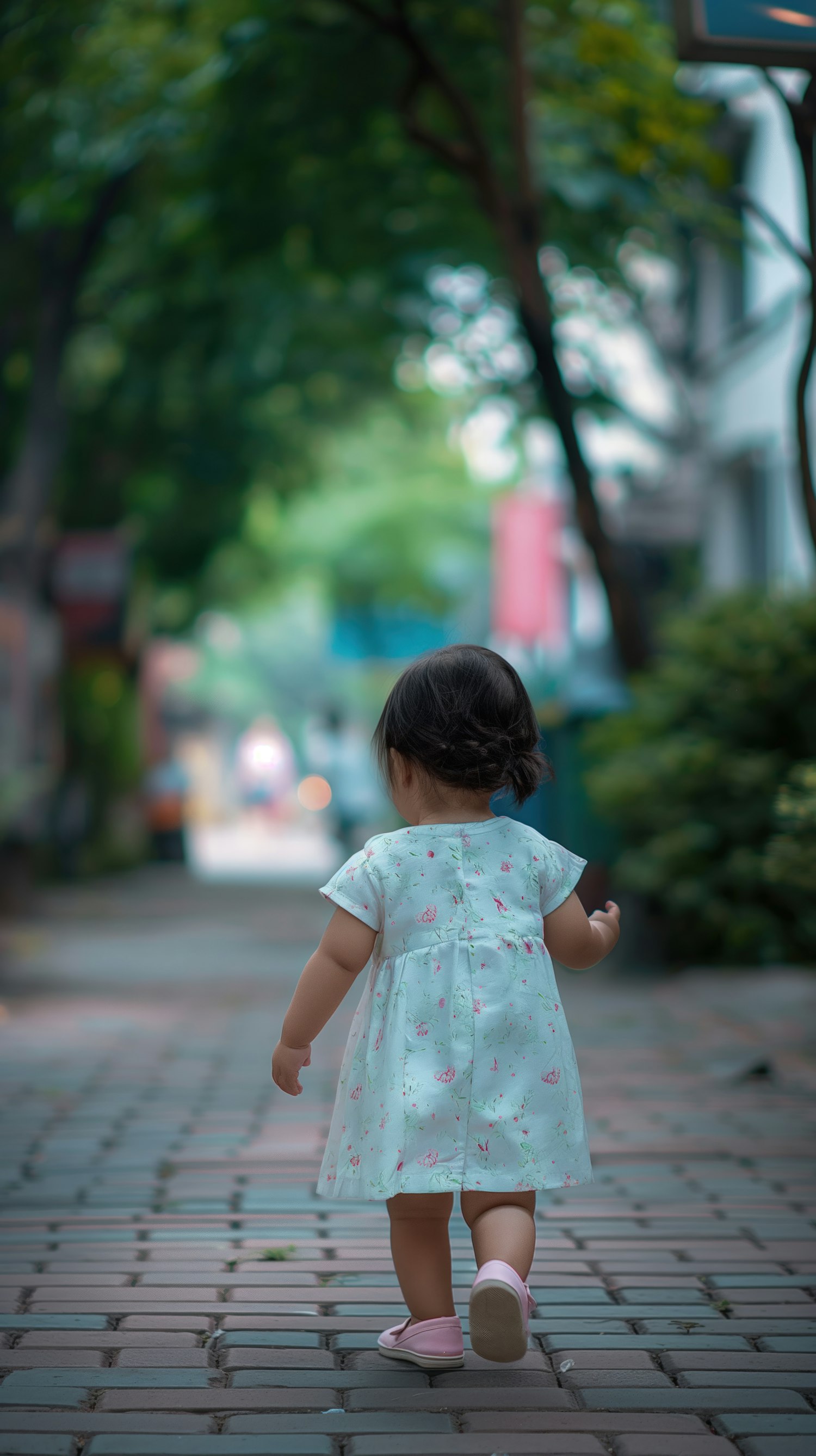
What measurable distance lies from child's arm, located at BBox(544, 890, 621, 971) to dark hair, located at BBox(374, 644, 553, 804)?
244 millimetres

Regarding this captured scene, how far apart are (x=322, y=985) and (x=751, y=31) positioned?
3.80m

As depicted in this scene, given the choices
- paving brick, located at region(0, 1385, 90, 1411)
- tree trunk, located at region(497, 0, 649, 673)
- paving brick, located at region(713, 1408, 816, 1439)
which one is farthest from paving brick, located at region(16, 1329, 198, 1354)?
tree trunk, located at region(497, 0, 649, 673)

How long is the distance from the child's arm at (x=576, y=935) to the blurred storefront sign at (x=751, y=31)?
3.37 meters

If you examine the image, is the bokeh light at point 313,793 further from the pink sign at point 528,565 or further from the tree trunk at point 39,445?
the tree trunk at point 39,445

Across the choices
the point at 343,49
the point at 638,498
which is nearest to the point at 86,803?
the point at 638,498

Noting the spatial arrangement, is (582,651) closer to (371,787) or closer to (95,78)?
(371,787)

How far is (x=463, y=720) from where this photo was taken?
2.90 metres

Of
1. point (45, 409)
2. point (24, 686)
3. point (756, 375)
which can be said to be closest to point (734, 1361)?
point (45, 409)

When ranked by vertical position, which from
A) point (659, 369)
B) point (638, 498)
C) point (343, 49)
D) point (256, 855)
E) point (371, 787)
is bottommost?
point (256, 855)

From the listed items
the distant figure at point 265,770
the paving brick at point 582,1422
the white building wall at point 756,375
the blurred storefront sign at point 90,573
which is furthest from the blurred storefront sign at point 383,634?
the paving brick at point 582,1422

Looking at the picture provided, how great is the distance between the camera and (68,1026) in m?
7.21

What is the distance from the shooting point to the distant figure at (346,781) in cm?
1959

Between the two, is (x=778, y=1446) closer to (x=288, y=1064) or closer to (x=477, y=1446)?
(x=477, y=1446)

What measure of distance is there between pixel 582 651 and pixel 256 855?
10.7 m
